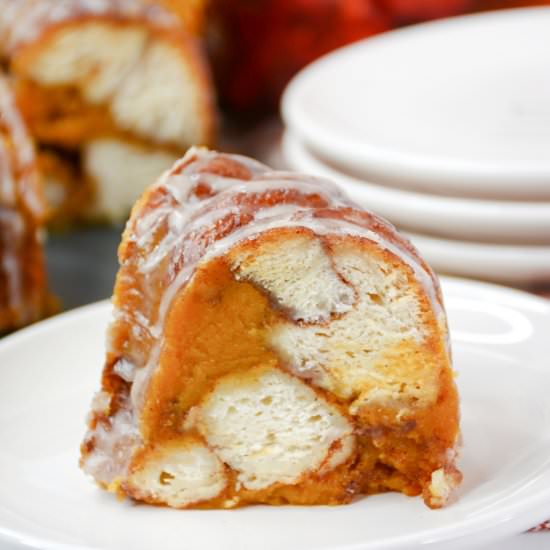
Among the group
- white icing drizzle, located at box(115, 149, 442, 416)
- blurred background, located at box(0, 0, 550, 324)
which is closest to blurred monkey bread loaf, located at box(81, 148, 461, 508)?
white icing drizzle, located at box(115, 149, 442, 416)

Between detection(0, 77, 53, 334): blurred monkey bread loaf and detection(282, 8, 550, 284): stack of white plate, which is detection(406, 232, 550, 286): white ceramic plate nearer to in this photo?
detection(282, 8, 550, 284): stack of white plate

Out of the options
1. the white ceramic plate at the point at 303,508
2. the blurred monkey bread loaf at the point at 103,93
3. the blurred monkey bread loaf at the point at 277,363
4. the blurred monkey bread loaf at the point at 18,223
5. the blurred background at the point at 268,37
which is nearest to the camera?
the white ceramic plate at the point at 303,508

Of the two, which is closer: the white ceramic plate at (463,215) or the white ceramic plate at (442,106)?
the white ceramic plate at (463,215)

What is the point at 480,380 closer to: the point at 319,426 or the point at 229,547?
the point at 319,426

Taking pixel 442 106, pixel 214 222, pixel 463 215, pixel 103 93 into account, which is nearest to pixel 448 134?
pixel 442 106

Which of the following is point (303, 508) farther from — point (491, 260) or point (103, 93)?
point (103, 93)

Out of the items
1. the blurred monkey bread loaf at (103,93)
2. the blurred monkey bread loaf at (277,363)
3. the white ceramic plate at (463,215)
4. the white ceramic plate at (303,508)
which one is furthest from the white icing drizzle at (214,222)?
the blurred monkey bread loaf at (103,93)

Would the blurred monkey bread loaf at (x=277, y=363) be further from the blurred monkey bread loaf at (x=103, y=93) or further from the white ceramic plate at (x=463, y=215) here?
the blurred monkey bread loaf at (x=103, y=93)
